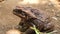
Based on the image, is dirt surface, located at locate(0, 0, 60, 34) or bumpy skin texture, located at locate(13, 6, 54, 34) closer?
bumpy skin texture, located at locate(13, 6, 54, 34)

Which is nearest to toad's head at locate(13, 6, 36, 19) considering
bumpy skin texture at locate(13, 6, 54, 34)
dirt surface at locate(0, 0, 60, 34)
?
bumpy skin texture at locate(13, 6, 54, 34)

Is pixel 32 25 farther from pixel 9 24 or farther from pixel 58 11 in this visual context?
pixel 58 11

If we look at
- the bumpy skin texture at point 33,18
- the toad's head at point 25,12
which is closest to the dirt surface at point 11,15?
the bumpy skin texture at point 33,18

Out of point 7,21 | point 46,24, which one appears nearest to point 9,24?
point 7,21

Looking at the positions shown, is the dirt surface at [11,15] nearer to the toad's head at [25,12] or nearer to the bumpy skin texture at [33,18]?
the bumpy skin texture at [33,18]

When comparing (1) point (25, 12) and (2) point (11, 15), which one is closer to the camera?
(1) point (25, 12)

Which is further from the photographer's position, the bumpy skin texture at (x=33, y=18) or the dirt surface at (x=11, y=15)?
the dirt surface at (x=11, y=15)

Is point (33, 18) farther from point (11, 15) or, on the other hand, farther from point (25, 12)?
point (11, 15)

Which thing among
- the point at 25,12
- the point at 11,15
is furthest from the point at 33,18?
the point at 11,15

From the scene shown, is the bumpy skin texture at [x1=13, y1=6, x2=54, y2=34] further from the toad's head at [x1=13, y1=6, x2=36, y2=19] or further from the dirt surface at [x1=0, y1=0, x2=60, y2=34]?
the dirt surface at [x1=0, y1=0, x2=60, y2=34]
